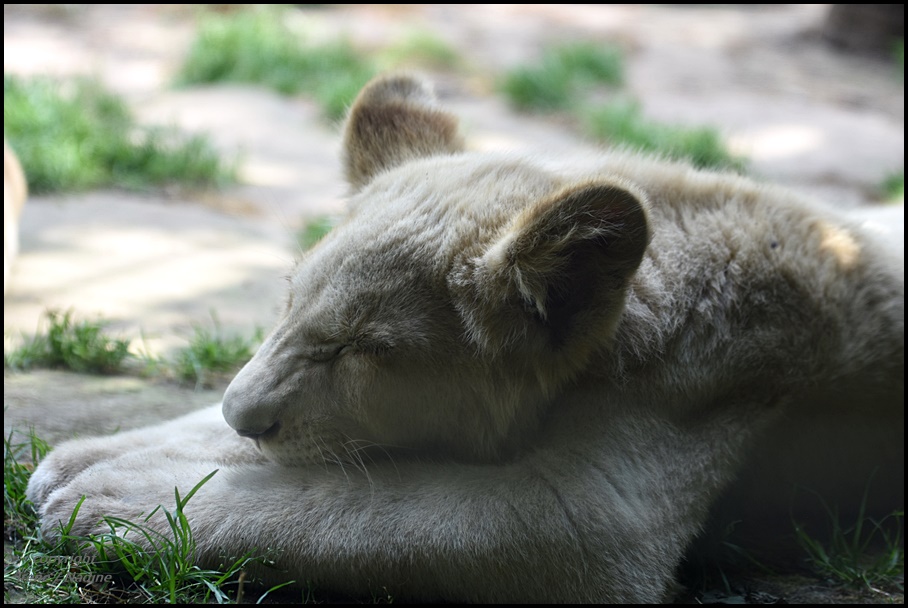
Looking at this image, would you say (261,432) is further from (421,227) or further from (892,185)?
(892,185)

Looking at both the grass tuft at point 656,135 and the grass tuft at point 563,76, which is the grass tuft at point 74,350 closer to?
the grass tuft at point 656,135

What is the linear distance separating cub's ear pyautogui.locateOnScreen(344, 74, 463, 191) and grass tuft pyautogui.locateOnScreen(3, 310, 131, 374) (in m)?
1.54

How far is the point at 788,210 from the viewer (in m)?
3.57

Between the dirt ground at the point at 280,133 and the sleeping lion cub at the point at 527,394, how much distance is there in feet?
1.78

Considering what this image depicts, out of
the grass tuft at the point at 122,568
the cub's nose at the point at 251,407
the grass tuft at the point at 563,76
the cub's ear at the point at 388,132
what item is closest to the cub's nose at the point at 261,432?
the cub's nose at the point at 251,407

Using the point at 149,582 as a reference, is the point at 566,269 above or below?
above

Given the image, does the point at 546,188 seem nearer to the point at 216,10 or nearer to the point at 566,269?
the point at 566,269

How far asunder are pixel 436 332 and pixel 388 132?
3.92 feet

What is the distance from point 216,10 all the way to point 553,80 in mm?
5907

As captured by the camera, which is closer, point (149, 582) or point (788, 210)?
point (149, 582)

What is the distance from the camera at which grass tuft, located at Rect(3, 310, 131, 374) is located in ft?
14.9

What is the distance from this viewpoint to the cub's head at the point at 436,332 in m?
2.90

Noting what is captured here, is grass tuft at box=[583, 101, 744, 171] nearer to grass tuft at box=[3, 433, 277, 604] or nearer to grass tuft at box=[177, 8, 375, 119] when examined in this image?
grass tuft at box=[177, 8, 375, 119]

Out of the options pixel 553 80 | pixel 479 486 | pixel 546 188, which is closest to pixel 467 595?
pixel 479 486
